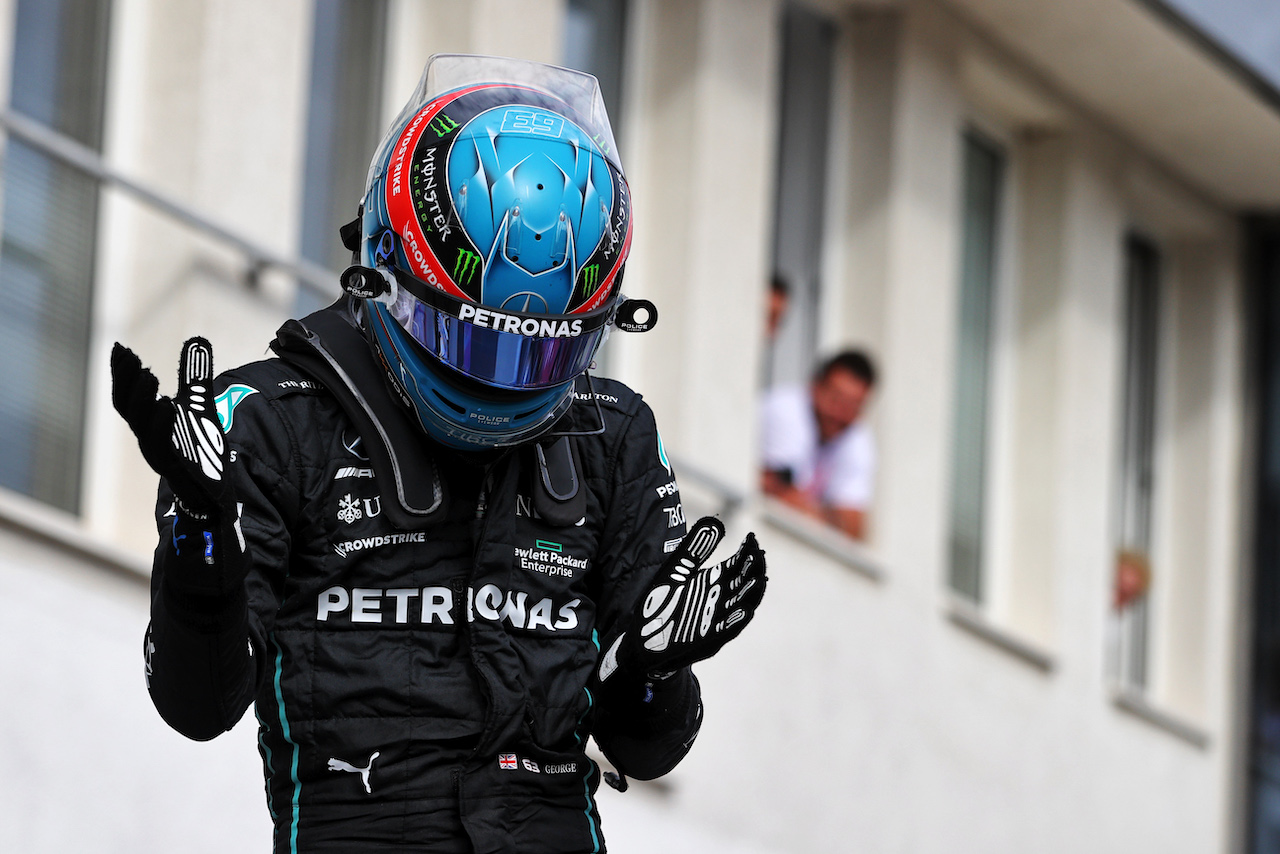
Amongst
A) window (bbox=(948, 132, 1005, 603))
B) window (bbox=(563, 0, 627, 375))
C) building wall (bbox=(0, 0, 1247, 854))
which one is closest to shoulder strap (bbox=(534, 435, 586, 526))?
building wall (bbox=(0, 0, 1247, 854))

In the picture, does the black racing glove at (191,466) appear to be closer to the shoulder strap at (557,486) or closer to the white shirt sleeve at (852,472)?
the shoulder strap at (557,486)

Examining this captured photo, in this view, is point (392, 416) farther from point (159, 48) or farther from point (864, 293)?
point (864, 293)

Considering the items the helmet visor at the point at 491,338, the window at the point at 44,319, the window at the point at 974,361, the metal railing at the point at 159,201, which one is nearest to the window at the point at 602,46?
the metal railing at the point at 159,201

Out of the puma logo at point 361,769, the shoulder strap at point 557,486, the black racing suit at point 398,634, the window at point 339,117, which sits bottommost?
the puma logo at point 361,769

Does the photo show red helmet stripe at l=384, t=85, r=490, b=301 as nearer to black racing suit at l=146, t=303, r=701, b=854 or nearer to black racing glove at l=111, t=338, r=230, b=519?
black racing suit at l=146, t=303, r=701, b=854

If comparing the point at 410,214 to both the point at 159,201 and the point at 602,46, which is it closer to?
the point at 159,201

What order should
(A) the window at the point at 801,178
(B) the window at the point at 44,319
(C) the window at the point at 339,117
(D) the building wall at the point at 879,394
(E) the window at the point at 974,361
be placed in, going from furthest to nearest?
1. (E) the window at the point at 974,361
2. (A) the window at the point at 801,178
3. (C) the window at the point at 339,117
4. (D) the building wall at the point at 879,394
5. (B) the window at the point at 44,319

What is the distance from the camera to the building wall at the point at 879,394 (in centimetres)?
655

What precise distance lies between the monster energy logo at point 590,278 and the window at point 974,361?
8725mm

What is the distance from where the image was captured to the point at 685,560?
2.57 metres

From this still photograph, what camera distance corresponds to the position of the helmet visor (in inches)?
101

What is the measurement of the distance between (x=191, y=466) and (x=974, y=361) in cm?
960

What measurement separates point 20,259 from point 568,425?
345 cm

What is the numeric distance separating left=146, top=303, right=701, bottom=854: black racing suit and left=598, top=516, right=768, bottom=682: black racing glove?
13cm
